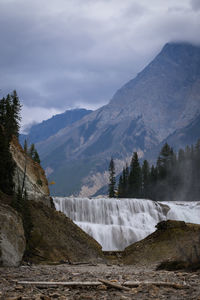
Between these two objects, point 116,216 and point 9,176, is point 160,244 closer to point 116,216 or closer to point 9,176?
point 9,176

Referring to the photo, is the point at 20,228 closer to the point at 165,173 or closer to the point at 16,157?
the point at 16,157

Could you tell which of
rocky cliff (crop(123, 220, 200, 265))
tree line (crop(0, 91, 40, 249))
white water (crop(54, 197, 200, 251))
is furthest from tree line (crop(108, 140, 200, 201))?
rocky cliff (crop(123, 220, 200, 265))

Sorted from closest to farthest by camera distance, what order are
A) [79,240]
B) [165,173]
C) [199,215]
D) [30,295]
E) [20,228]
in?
[30,295] → [20,228] → [79,240] → [199,215] → [165,173]

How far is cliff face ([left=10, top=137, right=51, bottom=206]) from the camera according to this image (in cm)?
3747

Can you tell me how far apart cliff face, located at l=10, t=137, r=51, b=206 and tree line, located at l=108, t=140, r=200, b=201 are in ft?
199

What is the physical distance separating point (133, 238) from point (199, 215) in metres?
20.7

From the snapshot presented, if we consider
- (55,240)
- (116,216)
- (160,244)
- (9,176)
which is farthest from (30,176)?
(116,216)

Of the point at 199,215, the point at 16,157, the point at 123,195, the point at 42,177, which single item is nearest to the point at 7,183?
the point at 16,157

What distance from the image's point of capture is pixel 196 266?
13070 millimetres

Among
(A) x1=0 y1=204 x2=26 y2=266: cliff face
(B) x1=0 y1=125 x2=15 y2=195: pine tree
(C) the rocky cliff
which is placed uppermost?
(B) x1=0 y1=125 x2=15 y2=195: pine tree

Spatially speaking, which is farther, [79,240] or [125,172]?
[125,172]

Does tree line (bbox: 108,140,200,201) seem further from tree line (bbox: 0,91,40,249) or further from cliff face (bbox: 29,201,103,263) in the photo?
cliff face (bbox: 29,201,103,263)

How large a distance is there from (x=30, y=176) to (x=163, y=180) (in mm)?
77159

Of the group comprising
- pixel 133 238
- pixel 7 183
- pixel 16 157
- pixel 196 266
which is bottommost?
pixel 133 238
